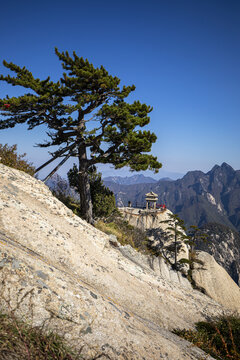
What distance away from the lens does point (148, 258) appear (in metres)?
17.7

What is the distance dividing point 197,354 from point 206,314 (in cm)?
426

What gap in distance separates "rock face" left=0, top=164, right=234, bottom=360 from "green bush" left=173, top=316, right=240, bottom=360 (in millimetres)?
515

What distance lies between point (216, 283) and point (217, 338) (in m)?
16.6

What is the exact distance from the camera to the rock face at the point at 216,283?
18.4 m

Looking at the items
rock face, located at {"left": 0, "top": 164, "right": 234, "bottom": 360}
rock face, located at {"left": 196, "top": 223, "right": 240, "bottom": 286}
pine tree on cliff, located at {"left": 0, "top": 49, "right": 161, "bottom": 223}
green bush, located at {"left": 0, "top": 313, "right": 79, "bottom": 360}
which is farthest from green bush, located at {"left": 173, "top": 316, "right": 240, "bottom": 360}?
rock face, located at {"left": 196, "top": 223, "right": 240, "bottom": 286}

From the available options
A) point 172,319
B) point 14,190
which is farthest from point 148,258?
point 14,190

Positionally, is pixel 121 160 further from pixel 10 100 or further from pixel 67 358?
pixel 67 358

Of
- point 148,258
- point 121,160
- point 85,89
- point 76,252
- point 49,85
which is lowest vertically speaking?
point 148,258

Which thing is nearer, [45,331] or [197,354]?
[45,331]

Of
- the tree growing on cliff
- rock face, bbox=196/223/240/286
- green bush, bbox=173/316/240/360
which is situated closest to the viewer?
green bush, bbox=173/316/240/360

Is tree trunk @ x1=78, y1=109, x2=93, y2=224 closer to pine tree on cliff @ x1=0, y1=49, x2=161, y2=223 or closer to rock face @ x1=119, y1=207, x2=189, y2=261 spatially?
pine tree on cliff @ x1=0, y1=49, x2=161, y2=223

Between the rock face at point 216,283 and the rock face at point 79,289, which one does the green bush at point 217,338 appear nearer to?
the rock face at point 79,289

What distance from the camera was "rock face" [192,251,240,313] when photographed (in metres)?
18.4

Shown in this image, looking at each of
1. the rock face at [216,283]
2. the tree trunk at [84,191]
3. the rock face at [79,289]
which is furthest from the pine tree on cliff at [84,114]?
the rock face at [216,283]
